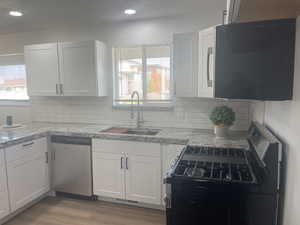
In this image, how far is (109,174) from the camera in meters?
2.84

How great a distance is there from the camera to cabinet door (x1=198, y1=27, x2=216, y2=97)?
2.32 meters

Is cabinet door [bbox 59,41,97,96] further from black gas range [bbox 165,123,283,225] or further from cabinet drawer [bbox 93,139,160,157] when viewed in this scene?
black gas range [bbox 165,123,283,225]

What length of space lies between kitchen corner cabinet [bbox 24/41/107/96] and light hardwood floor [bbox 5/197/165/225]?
1.45 meters

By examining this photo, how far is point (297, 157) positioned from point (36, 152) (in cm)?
276

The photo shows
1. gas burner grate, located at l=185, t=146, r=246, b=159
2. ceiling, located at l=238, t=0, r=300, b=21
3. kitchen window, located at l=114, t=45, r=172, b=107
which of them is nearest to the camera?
ceiling, located at l=238, t=0, r=300, b=21

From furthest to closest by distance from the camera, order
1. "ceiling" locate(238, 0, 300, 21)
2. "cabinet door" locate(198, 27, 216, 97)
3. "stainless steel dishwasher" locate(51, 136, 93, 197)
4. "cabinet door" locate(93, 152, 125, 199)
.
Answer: "stainless steel dishwasher" locate(51, 136, 93, 197), "cabinet door" locate(93, 152, 125, 199), "cabinet door" locate(198, 27, 216, 97), "ceiling" locate(238, 0, 300, 21)

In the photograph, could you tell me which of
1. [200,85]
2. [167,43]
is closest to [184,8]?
[167,43]

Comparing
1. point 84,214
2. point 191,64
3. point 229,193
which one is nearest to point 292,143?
point 229,193

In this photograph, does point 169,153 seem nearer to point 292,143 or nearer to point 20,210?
point 292,143

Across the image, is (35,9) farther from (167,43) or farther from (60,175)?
(60,175)

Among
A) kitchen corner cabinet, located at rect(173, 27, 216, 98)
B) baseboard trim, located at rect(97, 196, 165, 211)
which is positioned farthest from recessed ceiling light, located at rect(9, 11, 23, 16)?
baseboard trim, located at rect(97, 196, 165, 211)

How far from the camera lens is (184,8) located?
2.71 metres

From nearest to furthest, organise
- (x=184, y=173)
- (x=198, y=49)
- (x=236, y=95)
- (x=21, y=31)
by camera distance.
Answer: (x=236, y=95)
(x=184, y=173)
(x=198, y=49)
(x=21, y=31)

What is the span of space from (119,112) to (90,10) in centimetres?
141
